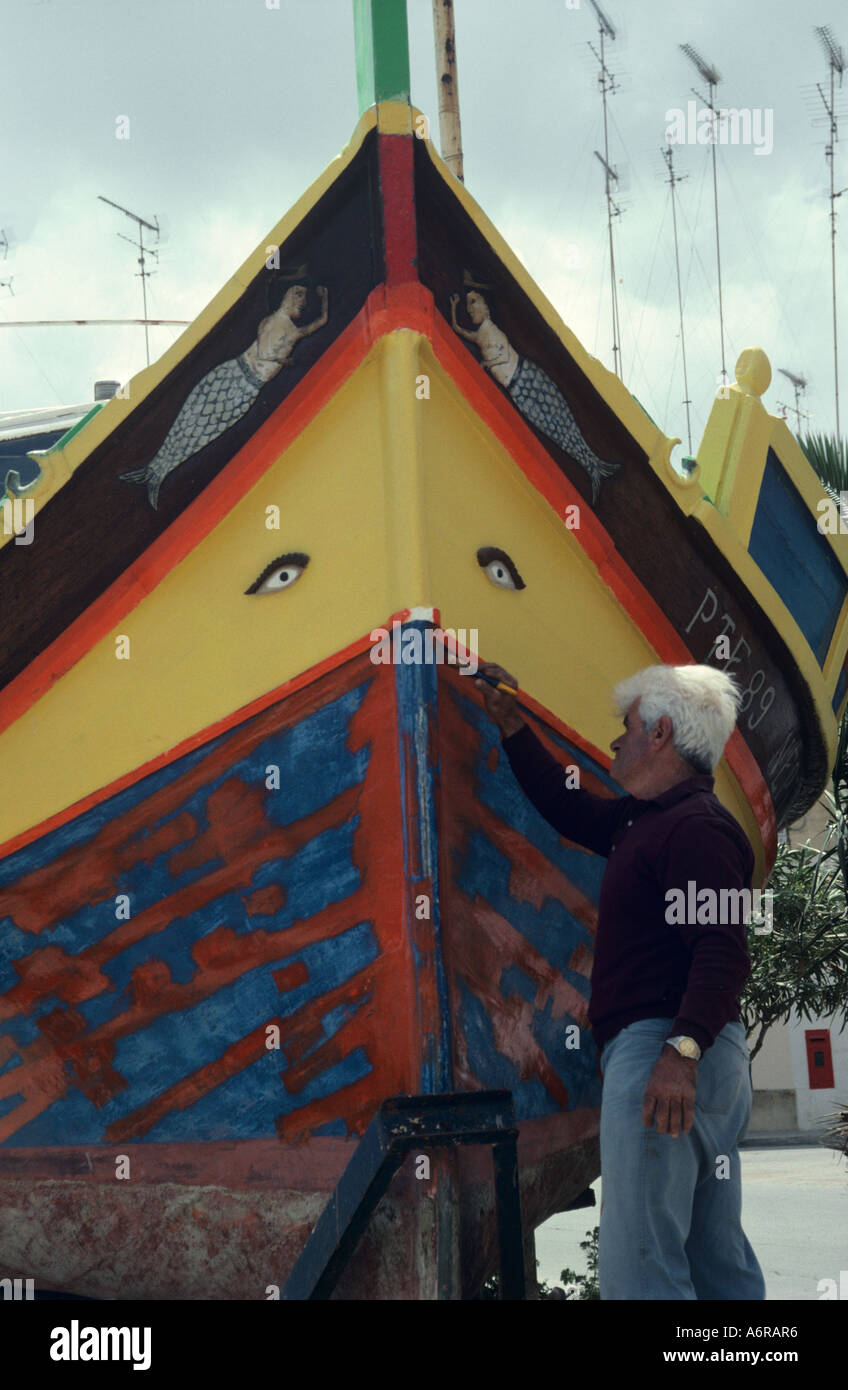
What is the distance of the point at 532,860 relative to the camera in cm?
359

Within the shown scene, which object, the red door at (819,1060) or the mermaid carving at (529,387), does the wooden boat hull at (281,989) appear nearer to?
the mermaid carving at (529,387)

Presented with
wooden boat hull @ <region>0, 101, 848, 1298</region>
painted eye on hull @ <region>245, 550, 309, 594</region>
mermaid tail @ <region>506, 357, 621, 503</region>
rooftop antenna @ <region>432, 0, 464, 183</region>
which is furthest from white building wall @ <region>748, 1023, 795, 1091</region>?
painted eye on hull @ <region>245, 550, 309, 594</region>

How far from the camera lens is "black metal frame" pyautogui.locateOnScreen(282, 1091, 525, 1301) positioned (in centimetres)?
296

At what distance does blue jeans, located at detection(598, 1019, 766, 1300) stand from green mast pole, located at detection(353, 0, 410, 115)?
2.30m

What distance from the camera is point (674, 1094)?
8.00ft

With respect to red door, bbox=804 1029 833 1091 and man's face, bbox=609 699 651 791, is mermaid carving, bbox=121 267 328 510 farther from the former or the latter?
red door, bbox=804 1029 833 1091

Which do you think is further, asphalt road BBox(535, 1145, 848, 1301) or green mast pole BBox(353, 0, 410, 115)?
asphalt road BBox(535, 1145, 848, 1301)

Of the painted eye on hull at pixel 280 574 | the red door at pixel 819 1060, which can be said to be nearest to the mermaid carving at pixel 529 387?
the painted eye on hull at pixel 280 574

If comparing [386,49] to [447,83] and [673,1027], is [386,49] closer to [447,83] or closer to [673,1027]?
[673,1027]

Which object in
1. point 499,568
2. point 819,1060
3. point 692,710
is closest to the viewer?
point 692,710

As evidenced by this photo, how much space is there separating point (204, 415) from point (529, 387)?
2.79 ft

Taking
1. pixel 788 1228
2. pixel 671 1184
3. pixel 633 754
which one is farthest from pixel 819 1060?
pixel 671 1184

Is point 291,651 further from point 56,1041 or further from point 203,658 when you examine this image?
point 56,1041
